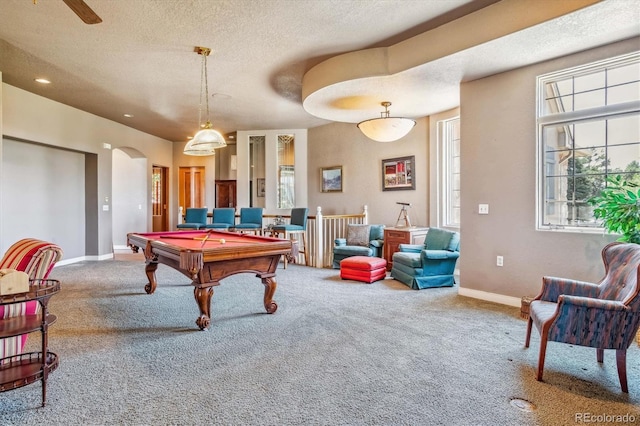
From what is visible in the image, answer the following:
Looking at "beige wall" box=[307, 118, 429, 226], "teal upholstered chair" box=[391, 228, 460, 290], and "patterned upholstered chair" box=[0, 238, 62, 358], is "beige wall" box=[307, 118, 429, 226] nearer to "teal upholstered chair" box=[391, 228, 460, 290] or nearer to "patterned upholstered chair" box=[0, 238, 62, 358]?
"teal upholstered chair" box=[391, 228, 460, 290]

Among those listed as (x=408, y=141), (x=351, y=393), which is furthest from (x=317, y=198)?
(x=351, y=393)

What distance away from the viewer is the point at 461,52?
11.5 feet

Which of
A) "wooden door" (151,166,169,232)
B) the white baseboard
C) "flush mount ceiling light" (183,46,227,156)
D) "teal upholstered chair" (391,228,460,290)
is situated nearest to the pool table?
"flush mount ceiling light" (183,46,227,156)

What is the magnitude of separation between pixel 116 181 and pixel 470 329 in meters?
8.89

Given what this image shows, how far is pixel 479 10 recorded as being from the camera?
10.8ft

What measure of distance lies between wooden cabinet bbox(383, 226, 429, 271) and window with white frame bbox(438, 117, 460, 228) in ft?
1.63

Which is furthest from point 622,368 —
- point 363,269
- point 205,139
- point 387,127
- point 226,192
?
point 226,192

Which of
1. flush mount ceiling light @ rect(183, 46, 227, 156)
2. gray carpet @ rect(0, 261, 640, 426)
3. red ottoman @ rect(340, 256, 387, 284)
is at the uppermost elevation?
flush mount ceiling light @ rect(183, 46, 227, 156)

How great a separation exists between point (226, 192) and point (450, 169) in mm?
6261

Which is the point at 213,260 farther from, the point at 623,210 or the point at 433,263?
the point at 623,210

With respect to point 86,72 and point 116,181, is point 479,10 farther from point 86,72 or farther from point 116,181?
point 116,181

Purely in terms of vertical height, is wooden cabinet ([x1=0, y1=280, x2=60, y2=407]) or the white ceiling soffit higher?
the white ceiling soffit

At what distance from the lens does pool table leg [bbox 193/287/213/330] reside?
10.5 feet

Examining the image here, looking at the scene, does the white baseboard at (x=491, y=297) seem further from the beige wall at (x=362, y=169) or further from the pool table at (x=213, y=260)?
the pool table at (x=213, y=260)
